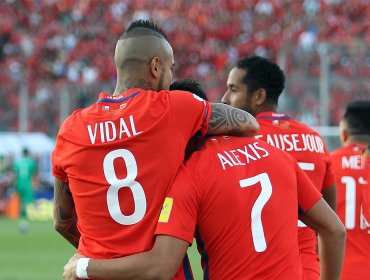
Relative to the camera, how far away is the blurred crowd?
103 feet

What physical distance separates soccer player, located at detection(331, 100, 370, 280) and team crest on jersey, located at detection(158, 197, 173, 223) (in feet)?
7.72

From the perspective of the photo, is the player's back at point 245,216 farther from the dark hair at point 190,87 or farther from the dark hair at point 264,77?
the dark hair at point 264,77

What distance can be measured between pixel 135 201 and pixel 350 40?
2876 cm

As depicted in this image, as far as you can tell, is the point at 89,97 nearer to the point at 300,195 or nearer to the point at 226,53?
the point at 226,53

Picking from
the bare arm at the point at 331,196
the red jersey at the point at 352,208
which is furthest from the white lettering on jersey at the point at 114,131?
the red jersey at the point at 352,208

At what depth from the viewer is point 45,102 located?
36.8 meters

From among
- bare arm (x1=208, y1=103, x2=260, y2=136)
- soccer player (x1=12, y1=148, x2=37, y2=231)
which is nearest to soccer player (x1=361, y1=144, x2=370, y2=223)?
bare arm (x1=208, y1=103, x2=260, y2=136)

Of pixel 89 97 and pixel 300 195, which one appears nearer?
pixel 300 195

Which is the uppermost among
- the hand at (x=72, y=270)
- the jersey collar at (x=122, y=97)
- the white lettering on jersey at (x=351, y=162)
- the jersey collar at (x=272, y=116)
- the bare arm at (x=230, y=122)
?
the jersey collar at (x=122, y=97)

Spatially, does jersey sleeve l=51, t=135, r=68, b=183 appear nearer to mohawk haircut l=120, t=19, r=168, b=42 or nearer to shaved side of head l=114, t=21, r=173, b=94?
shaved side of head l=114, t=21, r=173, b=94

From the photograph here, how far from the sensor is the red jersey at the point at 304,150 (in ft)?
19.0

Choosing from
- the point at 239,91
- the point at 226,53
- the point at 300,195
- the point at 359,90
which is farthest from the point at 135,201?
the point at 226,53

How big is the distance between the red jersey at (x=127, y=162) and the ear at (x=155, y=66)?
0.11 m

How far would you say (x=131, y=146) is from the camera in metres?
4.39
